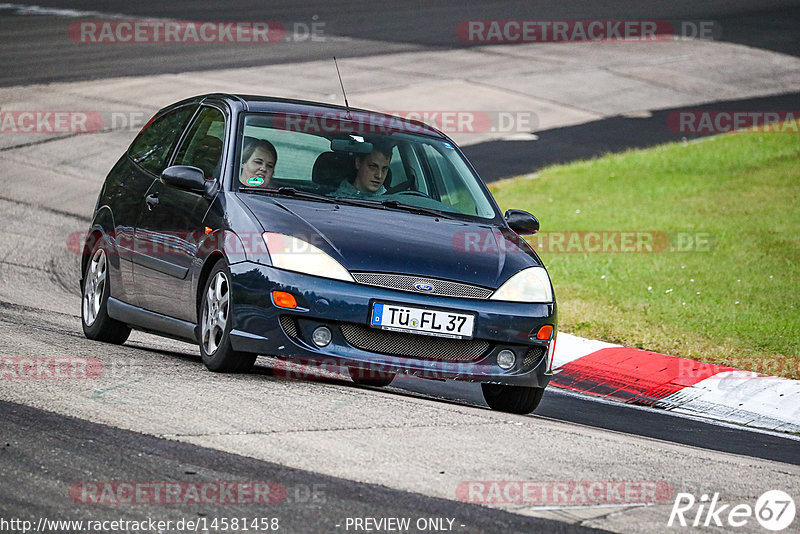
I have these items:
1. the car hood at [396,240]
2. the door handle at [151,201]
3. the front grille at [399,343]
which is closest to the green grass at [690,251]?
Result: the car hood at [396,240]

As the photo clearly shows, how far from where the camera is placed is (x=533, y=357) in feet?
23.7

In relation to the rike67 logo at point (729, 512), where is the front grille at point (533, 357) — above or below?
above

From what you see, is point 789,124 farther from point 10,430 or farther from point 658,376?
point 10,430

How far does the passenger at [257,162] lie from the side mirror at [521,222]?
1486mm

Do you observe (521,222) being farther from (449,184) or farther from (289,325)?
(289,325)

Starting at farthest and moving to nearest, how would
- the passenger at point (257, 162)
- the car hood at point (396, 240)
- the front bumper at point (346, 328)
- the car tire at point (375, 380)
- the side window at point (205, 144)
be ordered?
the side window at point (205, 144) < the car tire at point (375, 380) < the passenger at point (257, 162) < the car hood at point (396, 240) < the front bumper at point (346, 328)

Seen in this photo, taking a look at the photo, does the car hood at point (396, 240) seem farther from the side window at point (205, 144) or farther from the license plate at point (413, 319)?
the side window at point (205, 144)

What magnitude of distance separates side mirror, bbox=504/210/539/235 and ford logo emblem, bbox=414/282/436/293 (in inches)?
53.9

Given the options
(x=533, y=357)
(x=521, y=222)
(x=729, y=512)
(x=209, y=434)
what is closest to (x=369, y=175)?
(x=521, y=222)

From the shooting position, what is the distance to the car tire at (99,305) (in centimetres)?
855

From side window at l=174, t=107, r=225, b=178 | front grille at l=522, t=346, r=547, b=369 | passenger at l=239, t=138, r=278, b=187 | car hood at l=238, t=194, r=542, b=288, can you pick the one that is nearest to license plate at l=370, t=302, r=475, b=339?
car hood at l=238, t=194, r=542, b=288

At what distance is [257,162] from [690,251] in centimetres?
700

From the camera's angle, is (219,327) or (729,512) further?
(219,327)

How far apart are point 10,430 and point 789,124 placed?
18.6 metres
